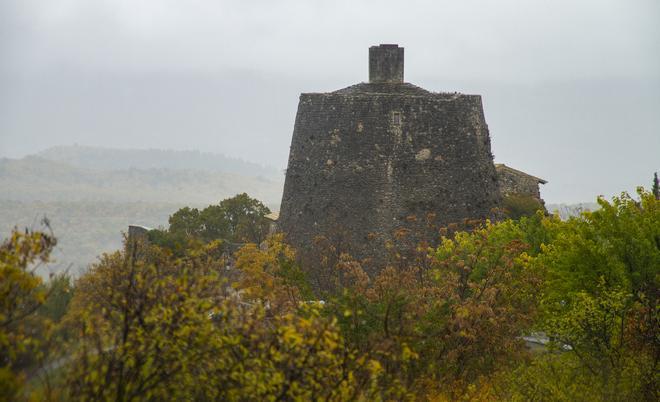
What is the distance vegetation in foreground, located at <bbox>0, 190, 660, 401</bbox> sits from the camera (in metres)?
15.0

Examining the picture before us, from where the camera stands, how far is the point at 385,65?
126ft

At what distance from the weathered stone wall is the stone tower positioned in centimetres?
3

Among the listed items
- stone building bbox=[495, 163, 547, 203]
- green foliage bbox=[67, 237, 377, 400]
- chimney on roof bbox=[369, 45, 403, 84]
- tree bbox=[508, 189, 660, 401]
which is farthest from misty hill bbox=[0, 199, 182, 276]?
green foliage bbox=[67, 237, 377, 400]

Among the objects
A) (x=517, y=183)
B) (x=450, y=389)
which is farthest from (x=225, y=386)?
(x=517, y=183)

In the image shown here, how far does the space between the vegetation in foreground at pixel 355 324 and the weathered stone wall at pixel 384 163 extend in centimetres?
151

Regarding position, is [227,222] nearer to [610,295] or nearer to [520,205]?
[520,205]

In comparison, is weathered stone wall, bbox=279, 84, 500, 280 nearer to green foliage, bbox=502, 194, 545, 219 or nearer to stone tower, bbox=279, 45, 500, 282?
stone tower, bbox=279, 45, 500, 282

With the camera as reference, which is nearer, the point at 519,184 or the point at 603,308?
the point at 603,308

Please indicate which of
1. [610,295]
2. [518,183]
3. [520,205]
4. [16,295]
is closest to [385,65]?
[520,205]

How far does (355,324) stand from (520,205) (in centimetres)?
2411

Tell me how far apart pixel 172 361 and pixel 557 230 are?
1805 cm

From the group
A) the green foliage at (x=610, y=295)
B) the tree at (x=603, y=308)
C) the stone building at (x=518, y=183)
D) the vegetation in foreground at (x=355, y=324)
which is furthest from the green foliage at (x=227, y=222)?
the tree at (x=603, y=308)

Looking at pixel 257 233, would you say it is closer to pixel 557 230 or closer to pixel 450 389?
pixel 557 230

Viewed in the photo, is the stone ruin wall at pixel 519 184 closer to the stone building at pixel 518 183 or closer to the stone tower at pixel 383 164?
the stone building at pixel 518 183
